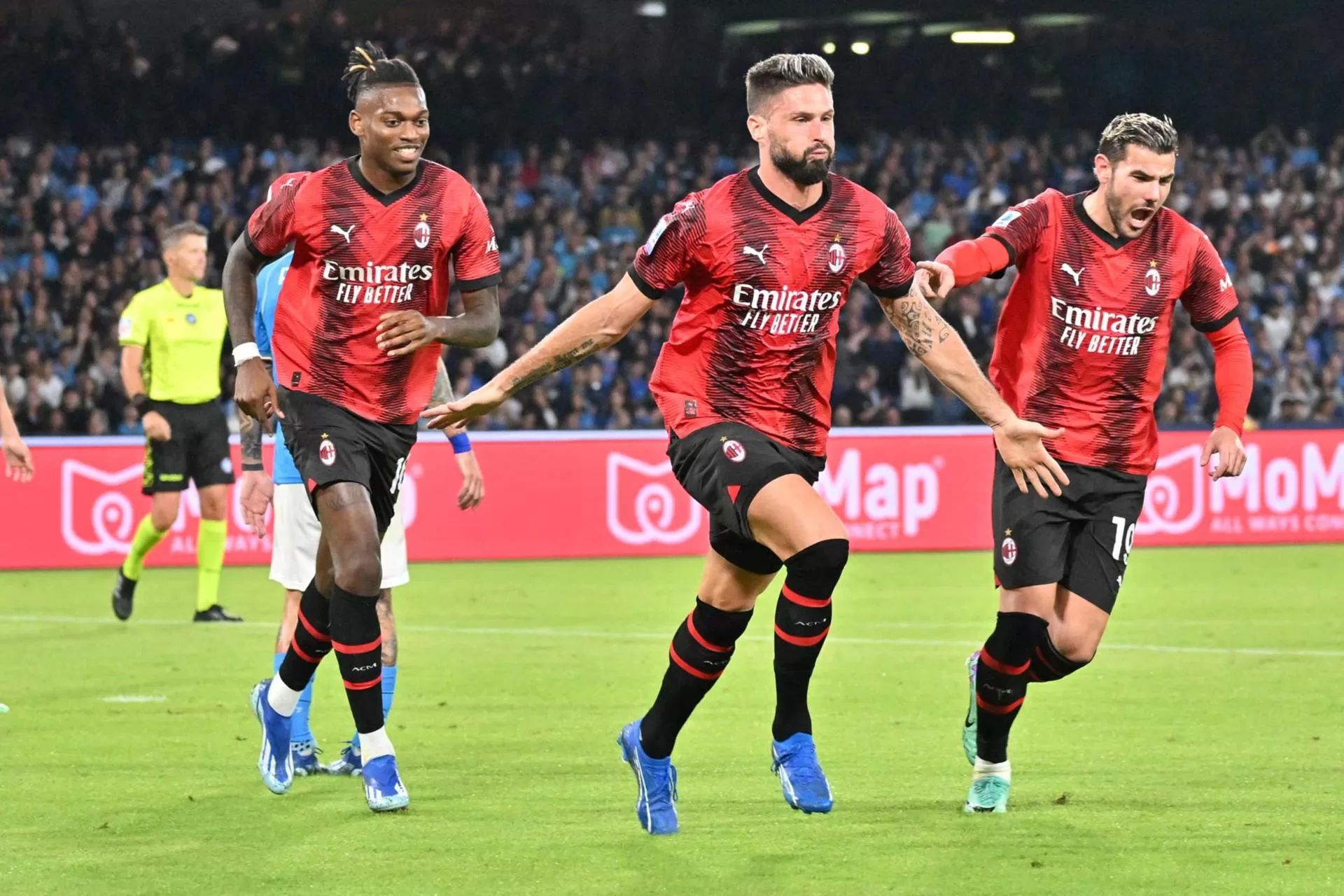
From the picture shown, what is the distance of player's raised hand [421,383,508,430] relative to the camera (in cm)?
548

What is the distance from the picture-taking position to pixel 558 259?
75.7 feet

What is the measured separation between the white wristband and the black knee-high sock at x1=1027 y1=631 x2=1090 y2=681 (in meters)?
2.65

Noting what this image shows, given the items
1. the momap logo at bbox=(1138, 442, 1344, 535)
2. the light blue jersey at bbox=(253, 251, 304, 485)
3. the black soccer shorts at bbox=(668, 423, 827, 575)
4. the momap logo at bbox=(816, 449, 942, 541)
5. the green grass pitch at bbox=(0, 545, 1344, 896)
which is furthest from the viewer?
the momap logo at bbox=(1138, 442, 1344, 535)

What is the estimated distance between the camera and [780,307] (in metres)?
5.70

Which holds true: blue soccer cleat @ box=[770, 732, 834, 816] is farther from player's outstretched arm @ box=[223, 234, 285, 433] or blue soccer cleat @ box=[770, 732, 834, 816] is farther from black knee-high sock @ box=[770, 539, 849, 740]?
player's outstretched arm @ box=[223, 234, 285, 433]

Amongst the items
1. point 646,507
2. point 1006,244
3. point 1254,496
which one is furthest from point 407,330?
point 1254,496

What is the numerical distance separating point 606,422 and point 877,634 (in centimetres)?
928

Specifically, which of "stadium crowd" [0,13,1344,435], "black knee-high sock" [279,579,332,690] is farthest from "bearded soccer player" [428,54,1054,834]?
"stadium crowd" [0,13,1344,435]

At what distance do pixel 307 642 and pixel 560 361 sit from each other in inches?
54.6

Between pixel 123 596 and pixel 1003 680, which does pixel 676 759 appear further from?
pixel 123 596

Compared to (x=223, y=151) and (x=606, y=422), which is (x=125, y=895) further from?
(x=223, y=151)

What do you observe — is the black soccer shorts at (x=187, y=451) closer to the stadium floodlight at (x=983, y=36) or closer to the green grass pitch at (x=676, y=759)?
the green grass pitch at (x=676, y=759)

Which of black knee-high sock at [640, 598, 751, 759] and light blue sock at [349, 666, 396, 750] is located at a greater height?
black knee-high sock at [640, 598, 751, 759]

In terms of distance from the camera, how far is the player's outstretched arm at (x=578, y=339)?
561 centimetres
